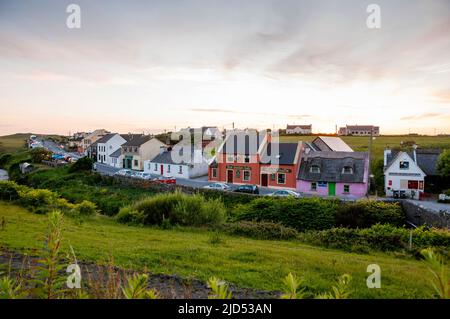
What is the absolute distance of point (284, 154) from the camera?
42.4 metres

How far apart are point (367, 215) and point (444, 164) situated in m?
17.3

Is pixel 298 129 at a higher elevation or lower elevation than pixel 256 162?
higher

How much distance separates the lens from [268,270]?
358 inches

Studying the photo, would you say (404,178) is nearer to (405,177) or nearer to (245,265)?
(405,177)

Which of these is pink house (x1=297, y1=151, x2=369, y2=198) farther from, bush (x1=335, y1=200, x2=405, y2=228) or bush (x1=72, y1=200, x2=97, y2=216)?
bush (x1=72, y1=200, x2=97, y2=216)

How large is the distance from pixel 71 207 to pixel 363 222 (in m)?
21.2

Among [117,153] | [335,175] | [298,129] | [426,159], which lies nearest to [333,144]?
[426,159]

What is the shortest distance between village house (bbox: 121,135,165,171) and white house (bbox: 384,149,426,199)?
4099 centimetres

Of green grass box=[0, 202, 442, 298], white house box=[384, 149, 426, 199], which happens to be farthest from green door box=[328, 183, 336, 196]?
green grass box=[0, 202, 442, 298]

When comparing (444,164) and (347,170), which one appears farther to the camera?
(347,170)

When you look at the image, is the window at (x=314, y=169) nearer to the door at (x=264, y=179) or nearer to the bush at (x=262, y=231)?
the door at (x=264, y=179)

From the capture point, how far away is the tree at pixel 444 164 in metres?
36.4

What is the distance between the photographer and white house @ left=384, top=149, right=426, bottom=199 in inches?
1469
